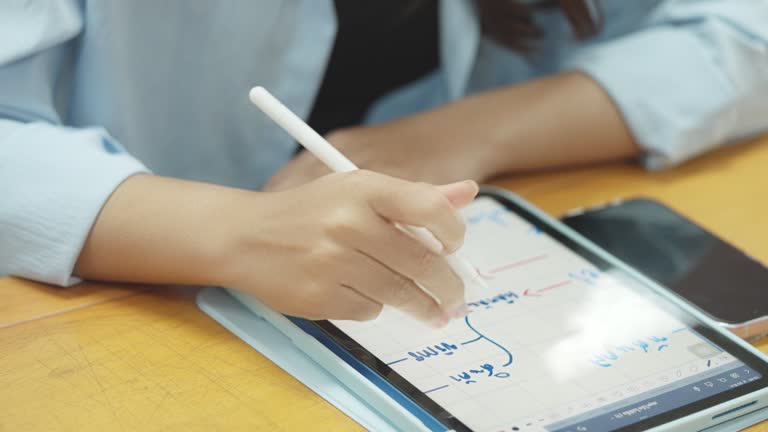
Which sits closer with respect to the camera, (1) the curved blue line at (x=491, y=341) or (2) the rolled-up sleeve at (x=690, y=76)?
(1) the curved blue line at (x=491, y=341)

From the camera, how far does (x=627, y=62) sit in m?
0.75

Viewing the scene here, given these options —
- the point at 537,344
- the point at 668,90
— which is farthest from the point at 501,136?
the point at 537,344

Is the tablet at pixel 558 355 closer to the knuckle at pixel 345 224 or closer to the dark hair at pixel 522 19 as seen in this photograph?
the knuckle at pixel 345 224

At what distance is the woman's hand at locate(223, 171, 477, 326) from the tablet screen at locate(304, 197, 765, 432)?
27 millimetres

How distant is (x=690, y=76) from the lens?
29.3 inches

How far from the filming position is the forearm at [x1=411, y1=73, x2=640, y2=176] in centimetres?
70

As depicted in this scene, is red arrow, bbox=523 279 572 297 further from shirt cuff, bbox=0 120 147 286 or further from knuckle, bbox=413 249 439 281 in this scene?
shirt cuff, bbox=0 120 147 286

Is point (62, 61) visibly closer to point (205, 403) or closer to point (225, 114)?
point (225, 114)

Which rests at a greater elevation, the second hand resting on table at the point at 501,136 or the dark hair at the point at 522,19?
the dark hair at the point at 522,19

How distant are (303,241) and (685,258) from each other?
26 centimetres

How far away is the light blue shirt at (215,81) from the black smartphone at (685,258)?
96mm

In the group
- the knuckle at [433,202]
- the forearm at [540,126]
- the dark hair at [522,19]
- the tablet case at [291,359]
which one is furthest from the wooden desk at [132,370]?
the dark hair at [522,19]

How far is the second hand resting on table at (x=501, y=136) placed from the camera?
680 mm

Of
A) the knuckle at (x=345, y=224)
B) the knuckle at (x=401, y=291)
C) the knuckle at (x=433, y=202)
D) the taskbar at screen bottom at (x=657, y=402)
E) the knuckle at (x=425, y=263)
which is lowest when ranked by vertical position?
the taskbar at screen bottom at (x=657, y=402)
